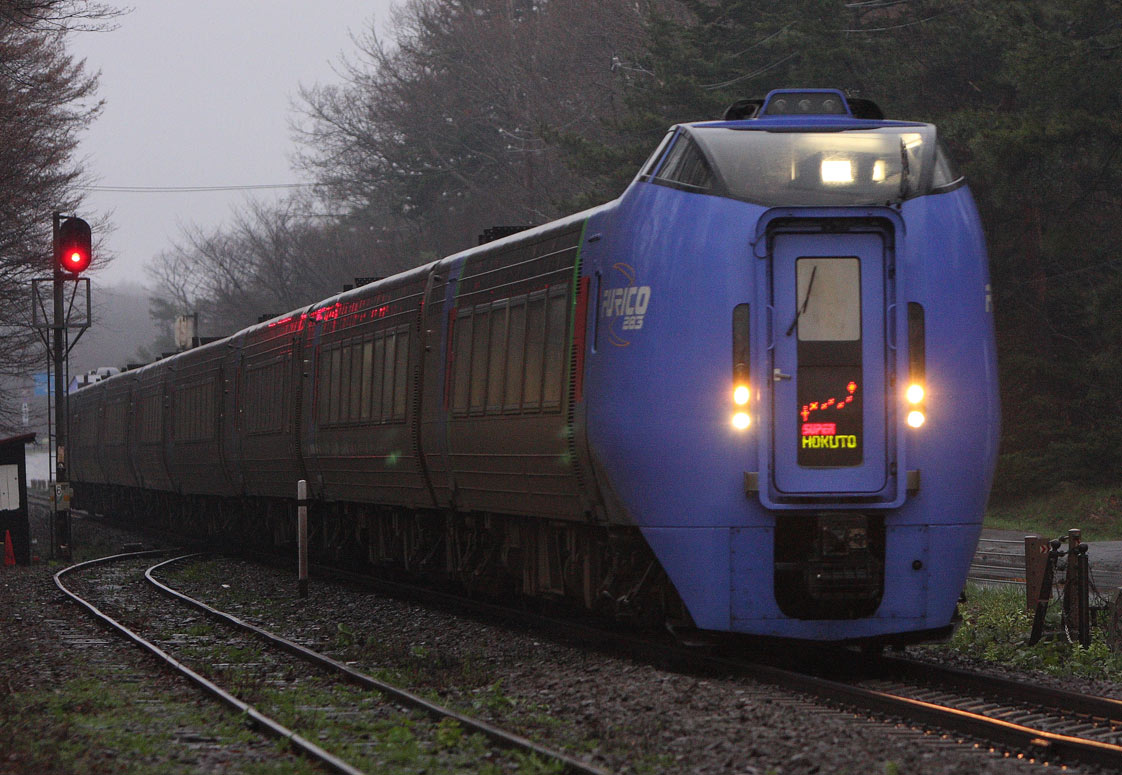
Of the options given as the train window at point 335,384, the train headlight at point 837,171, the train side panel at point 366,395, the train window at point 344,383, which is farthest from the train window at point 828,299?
the train window at point 335,384

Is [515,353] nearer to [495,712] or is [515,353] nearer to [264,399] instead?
[495,712]

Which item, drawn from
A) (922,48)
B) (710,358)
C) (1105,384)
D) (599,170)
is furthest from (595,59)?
(710,358)

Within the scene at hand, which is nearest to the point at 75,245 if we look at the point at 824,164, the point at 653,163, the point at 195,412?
the point at 195,412

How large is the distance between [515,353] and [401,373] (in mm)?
3490

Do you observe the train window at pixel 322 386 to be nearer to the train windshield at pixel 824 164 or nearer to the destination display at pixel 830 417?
the train windshield at pixel 824 164

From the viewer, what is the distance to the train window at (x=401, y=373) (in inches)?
625

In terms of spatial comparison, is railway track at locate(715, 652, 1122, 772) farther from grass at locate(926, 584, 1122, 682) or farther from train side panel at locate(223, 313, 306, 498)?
train side panel at locate(223, 313, 306, 498)

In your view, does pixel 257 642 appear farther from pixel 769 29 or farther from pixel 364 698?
pixel 769 29

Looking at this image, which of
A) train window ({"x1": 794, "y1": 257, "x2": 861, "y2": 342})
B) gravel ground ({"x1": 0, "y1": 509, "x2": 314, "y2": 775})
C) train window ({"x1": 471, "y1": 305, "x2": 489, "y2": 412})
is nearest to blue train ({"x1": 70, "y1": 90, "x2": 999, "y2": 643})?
train window ({"x1": 794, "y1": 257, "x2": 861, "y2": 342})

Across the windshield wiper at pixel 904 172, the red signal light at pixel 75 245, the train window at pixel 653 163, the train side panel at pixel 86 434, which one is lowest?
the train side panel at pixel 86 434

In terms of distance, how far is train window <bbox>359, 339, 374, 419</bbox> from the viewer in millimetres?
17328

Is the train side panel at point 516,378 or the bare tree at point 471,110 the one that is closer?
the train side panel at point 516,378

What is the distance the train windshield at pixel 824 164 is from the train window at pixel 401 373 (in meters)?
5.93

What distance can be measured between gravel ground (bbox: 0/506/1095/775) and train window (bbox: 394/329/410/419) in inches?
93.2
